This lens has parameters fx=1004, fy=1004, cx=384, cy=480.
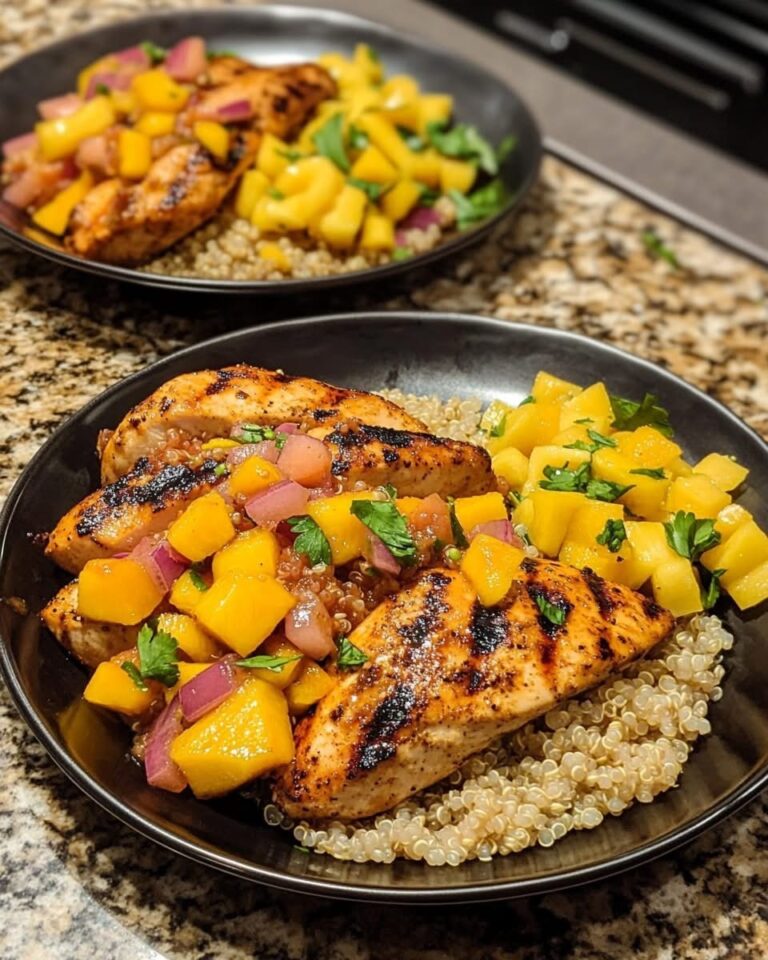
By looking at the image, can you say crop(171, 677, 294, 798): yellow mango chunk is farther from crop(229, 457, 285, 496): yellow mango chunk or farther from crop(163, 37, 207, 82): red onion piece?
crop(163, 37, 207, 82): red onion piece

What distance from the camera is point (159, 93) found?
3195mm

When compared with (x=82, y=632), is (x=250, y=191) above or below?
above

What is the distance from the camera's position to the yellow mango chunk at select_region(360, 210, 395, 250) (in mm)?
3119

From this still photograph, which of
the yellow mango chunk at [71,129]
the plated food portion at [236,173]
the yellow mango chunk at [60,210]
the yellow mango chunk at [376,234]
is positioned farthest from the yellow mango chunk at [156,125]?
the yellow mango chunk at [376,234]

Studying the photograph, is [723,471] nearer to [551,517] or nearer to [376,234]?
[551,517]

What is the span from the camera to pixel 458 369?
2.61 m

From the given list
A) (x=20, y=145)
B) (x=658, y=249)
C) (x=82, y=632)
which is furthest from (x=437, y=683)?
(x=20, y=145)

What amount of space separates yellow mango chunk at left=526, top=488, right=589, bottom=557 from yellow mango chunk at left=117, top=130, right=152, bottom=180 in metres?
1.71

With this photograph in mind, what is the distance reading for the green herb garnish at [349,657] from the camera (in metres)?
1.75

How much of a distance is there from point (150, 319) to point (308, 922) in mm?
1843

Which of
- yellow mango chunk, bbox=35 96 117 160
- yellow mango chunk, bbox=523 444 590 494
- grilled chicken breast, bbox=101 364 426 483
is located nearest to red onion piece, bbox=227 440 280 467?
grilled chicken breast, bbox=101 364 426 483

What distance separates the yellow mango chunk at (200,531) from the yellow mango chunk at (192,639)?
4.8 inches

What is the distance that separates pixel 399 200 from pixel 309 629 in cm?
188

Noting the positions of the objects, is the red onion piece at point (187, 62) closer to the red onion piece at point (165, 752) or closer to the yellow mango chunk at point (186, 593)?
the yellow mango chunk at point (186, 593)
